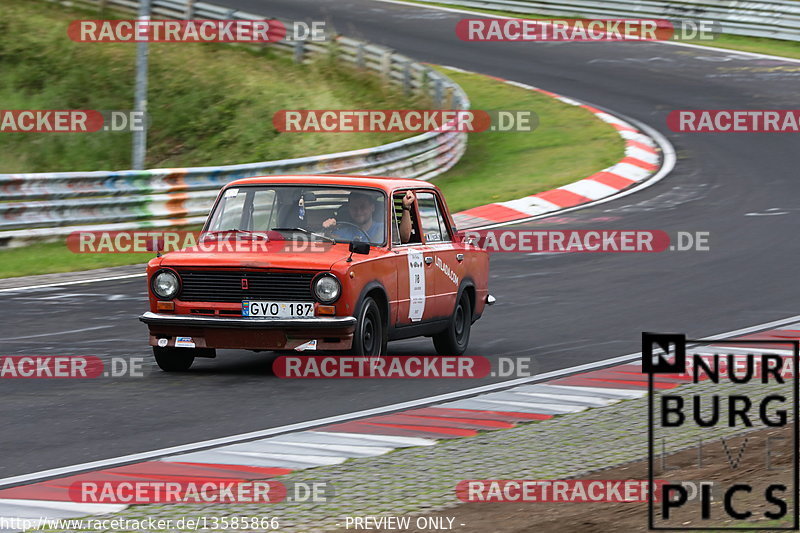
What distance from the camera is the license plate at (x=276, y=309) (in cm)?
992

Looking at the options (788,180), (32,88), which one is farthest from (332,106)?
(788,180)

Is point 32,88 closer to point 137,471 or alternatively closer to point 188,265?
point 188,265

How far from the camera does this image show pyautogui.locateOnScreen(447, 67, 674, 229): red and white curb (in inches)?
792

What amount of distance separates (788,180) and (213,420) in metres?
16.1

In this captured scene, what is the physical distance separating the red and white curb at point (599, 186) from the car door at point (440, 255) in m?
7.45

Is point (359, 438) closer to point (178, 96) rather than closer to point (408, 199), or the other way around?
point (408, 199)

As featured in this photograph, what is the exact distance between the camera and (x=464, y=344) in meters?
11.9

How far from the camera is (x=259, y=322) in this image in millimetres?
9859

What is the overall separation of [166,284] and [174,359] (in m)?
0.65

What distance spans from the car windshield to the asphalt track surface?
1.14 meters

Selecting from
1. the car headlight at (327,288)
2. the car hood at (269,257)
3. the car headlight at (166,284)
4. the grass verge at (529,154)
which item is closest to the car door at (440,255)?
the car hood at (269,257)

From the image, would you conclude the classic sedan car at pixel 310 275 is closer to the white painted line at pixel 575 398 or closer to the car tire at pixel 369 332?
the car tire at pixel 369 332

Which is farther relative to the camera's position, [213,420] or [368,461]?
[213,420]

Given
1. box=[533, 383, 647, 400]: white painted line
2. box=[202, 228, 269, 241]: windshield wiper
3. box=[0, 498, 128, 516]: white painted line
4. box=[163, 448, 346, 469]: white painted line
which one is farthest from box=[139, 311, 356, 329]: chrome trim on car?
box=[0, 498, 128, 516]: white painted line
